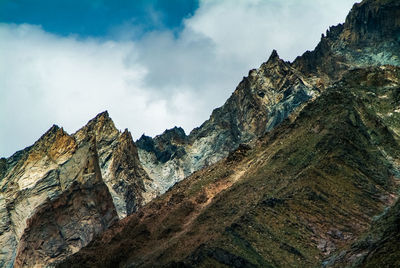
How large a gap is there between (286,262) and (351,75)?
52511 millimetres

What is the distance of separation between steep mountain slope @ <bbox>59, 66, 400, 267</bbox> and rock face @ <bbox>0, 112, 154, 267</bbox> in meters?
40.4

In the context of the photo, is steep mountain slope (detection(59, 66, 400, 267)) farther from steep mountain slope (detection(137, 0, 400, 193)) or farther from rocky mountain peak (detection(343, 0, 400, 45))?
rocky mountain peak (detection(343, 0, 400, 45))

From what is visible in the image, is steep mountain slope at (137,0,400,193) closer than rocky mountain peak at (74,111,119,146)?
Yes

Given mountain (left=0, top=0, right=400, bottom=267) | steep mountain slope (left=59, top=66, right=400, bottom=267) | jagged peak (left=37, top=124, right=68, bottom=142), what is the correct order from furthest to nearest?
jagged peak (left=37, top=124, right=68, bottom=142) → steep mountain slope (left=59, top=66, right=400, bottom=267) → mountain (left=0, top=0, right=400, bottom=267)

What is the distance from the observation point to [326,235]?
65812 millimetres

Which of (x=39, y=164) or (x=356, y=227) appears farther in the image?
(x=39, y=164)

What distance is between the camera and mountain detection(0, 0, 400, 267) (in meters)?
63.2

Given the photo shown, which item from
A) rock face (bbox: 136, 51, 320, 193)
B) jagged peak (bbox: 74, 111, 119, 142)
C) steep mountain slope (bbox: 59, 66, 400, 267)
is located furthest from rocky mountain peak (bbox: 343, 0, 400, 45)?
jagged peak (bbox: 74, 111, 119, 142)

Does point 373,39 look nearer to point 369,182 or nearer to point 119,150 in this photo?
point 119,150

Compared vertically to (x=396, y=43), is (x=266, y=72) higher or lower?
higher

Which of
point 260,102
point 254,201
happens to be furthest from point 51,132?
point 254,201

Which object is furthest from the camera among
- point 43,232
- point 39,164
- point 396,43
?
point 396,43

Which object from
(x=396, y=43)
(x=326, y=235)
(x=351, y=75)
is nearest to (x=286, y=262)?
(x=326, y=235)

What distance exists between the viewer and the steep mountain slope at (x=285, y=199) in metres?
63.8
